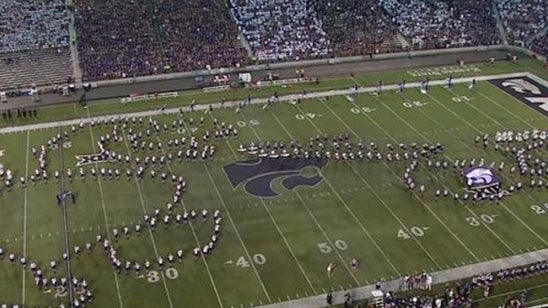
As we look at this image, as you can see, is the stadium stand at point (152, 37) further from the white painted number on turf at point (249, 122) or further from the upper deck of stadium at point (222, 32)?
the white painted number on turf at point (249, 122)

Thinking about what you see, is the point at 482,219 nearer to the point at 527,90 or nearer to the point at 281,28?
the point at 527,90

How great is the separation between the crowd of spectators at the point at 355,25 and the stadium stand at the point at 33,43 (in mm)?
22157

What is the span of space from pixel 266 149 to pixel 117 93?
15418mm

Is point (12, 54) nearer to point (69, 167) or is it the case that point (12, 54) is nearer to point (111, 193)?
point (69, 167)

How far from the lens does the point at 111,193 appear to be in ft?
112

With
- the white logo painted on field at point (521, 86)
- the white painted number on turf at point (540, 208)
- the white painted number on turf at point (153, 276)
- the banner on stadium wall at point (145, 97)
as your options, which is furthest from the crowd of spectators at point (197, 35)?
the white painted number on turf at point (540, 208)

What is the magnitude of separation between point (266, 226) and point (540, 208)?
1319 centimetres

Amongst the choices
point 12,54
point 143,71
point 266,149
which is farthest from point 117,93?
point 266,149

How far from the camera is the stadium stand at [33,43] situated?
5134 cm

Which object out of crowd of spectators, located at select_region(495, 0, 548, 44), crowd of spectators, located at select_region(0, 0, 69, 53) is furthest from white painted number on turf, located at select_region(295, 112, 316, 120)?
crowd of spectators, located at select_region(495, 0, 548, 44)

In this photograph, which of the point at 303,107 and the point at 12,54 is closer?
the point at 303,107

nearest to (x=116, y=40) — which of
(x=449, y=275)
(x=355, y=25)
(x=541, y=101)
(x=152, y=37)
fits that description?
(x=152, y=37)

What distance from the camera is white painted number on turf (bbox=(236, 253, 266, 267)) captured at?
A: 2852cm

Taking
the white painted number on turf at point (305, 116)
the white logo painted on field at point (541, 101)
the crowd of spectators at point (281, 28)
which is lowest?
the white logo painted on field at point (541, 101)
